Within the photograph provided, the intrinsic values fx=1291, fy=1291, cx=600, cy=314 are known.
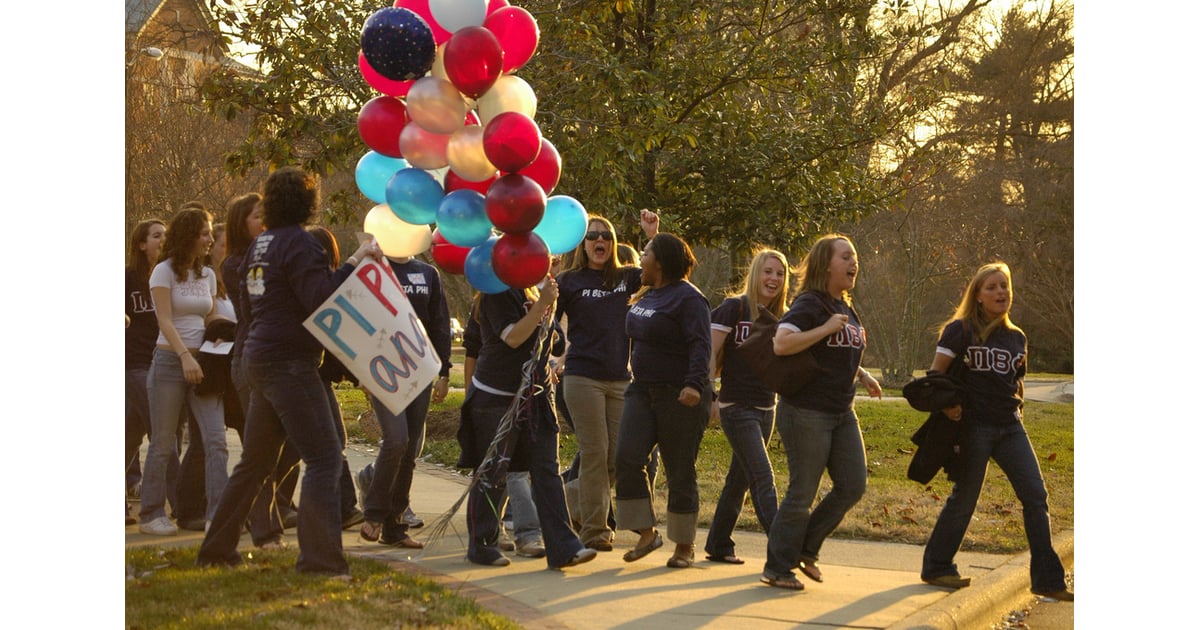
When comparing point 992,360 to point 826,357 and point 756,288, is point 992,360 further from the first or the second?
point 756,288

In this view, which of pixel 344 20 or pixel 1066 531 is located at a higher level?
pixel 344 20

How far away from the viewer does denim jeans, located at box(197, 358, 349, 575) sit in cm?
589

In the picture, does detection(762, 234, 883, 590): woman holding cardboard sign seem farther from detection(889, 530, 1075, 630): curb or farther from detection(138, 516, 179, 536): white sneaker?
detection(138, 516, 179, 536): white sneaker

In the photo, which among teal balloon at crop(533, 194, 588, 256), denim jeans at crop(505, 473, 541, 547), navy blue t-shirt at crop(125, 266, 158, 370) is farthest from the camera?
navy blue t-shirt at crop(125, 266, 158, 370)

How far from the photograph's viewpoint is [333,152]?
38.7 feet

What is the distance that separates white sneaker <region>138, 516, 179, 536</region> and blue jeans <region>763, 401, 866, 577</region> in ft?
11.5

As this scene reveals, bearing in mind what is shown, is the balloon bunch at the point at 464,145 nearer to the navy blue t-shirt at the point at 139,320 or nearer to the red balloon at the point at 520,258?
the red balloon at the point at 520,258

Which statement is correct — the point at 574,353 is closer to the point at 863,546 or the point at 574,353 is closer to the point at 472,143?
the point at 472,143

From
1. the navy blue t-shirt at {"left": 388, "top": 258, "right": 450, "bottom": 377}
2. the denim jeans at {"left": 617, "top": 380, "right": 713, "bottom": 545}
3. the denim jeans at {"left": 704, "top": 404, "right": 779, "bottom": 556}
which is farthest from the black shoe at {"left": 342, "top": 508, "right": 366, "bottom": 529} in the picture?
the denim jeans at {"left": 704, "top": 404, "right": 779, "bottom": 556}

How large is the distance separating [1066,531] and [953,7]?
48.5 ft

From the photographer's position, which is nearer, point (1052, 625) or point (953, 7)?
point (1052, 625)

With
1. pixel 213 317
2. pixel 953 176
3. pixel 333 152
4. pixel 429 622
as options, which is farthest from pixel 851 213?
pixel 953 176

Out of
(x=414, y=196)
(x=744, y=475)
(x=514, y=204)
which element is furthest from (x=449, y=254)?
(x=744, y=475)

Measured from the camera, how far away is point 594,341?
7465 mm
